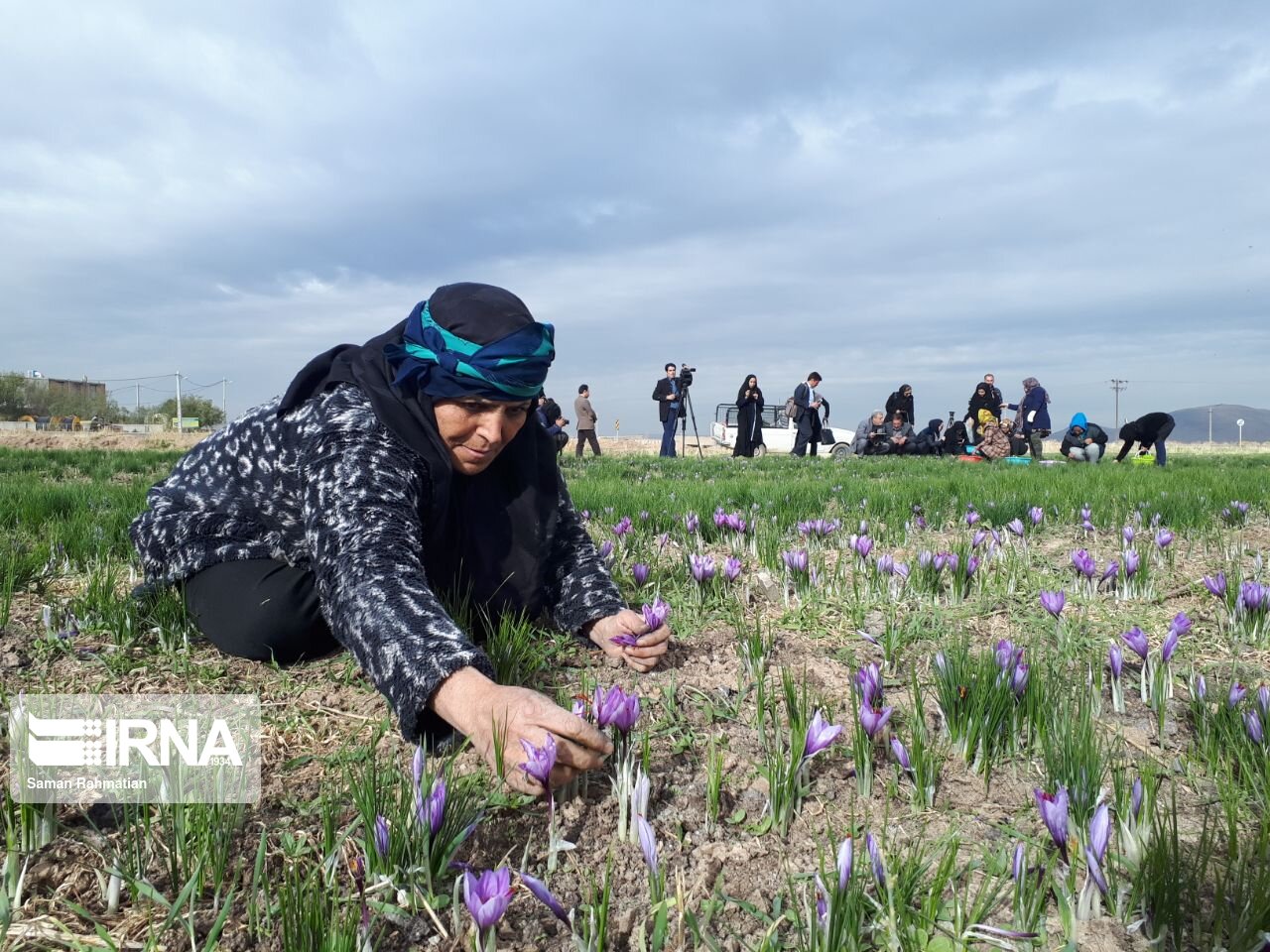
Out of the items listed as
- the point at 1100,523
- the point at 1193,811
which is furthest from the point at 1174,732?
the point at 1100,523

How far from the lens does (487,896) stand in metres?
1.23

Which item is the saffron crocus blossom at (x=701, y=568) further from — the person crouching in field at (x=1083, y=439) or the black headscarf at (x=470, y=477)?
the person crouching in field at (x=1083, y=439)

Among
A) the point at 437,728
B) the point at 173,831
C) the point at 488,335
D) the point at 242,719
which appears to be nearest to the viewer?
the point at 173,831

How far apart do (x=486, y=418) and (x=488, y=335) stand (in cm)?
25

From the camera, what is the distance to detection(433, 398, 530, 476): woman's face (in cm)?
241

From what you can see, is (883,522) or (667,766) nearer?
(667,766)

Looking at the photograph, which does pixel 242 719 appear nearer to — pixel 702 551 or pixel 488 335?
pixel 488 335

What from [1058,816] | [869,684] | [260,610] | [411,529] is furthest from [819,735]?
[260,610]

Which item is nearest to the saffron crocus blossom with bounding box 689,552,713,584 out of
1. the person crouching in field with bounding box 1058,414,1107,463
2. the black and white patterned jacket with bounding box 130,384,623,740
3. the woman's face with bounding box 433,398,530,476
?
the black and white patterned jacket with bounding box 130,384,623,740

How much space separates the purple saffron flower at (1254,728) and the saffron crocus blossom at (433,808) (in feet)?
5.46

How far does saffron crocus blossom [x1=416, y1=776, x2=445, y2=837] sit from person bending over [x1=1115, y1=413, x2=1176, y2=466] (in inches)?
667

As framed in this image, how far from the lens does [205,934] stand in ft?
4.48

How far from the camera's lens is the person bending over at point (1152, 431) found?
1568 cm

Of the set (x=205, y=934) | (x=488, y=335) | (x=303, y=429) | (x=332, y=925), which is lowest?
(x=205, y=934)
